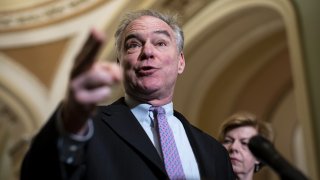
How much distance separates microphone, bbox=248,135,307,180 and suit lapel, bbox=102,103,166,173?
322 mm

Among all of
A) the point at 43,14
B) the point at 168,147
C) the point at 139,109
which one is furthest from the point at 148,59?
the point at 43,14

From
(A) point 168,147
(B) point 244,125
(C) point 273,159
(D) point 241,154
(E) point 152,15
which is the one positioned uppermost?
(E) point 152,15

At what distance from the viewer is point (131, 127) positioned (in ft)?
4.58

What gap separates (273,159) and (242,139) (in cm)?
134

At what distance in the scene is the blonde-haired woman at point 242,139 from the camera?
227 cm

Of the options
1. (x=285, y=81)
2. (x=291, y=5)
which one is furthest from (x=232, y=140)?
(x=285, y=81)

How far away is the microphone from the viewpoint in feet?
3.21

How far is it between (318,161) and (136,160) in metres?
1.97

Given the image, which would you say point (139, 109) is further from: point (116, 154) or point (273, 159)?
point (273, 159)

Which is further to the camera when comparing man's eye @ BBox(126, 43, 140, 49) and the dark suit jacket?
man's eye @ BBox(126, 43, 140, 49)

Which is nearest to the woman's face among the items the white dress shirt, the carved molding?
the white dress shirt

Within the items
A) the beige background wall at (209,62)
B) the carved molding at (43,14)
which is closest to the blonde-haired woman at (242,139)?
the beige background wall at (209,62)

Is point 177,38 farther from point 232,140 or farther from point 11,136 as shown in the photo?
point 11,136

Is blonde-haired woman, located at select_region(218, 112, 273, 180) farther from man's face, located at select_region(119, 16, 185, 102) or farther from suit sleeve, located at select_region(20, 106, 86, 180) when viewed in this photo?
suit sleeve, located at select_region(20, 106, 86, 180)
